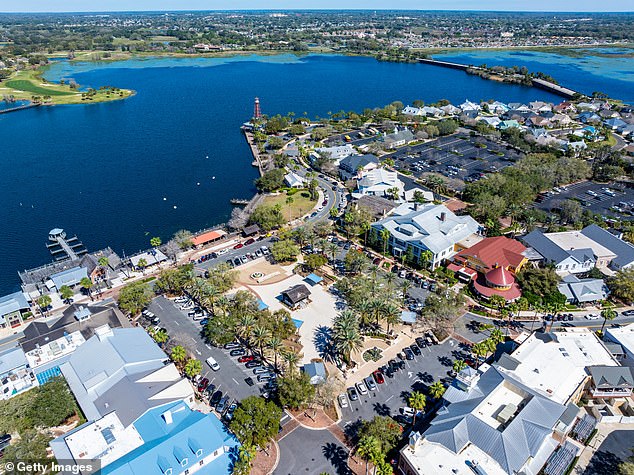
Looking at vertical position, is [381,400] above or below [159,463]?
below

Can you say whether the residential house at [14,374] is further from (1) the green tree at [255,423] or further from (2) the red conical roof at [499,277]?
(2) the red conical roof at [499,277]

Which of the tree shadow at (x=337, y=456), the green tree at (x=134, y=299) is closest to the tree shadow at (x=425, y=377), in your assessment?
the tree shadow at (x=337, y=456)

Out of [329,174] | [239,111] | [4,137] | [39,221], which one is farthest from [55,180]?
[239,111]

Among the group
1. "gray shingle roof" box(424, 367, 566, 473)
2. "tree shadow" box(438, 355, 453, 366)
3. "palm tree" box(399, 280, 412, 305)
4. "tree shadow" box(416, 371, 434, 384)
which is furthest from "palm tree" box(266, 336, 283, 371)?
"palm tree" box(399, 280, 412, 305)

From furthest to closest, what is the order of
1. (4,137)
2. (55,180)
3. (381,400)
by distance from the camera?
(4,137) → (55,180) → (381,400)

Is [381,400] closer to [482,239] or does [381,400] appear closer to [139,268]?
[482,239]

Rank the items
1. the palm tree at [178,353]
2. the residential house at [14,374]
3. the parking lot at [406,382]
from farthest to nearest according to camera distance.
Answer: the palm tree at [178,353] → the residential house at [14,374] → the parking lot at [406,382]

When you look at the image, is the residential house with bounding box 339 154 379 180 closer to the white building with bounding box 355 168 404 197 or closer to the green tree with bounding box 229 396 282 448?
the white building with bounding box 355 168 404 197
